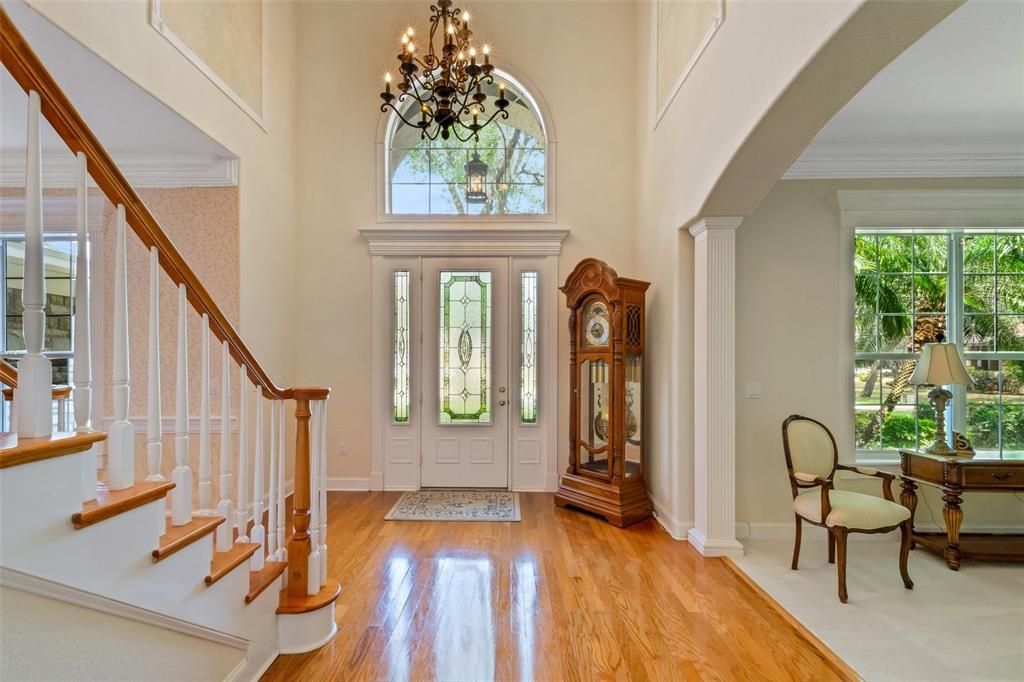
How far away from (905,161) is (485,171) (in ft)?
11.8

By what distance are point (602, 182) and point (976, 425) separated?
148 inches

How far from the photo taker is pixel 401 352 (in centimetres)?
483

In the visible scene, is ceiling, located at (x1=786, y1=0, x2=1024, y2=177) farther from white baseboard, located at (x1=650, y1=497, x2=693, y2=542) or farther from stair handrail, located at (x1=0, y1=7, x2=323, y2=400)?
stair handrail, located at (x1=0, y1=7, x2=323, y2=400)

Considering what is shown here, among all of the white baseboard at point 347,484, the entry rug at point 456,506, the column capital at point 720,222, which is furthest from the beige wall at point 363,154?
the column capital at point 720,222

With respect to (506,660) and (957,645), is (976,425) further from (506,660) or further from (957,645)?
Result: (506,660)

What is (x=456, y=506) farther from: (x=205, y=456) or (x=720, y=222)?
(x=720, y=222)

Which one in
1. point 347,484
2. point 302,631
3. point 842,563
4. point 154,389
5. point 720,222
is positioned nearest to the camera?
point 154,389

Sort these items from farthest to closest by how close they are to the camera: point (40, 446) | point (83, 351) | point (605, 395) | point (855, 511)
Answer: point (605, 395), point (855, 511), point (83, 351), point (40, 446)

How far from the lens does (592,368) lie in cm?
431

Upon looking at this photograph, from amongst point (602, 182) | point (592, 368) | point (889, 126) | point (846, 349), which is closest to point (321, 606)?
point (592, 368)

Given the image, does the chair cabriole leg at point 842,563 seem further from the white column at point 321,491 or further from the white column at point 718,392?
the white column at point 321,491

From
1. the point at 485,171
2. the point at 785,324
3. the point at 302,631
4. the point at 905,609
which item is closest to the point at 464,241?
the point at 485,171

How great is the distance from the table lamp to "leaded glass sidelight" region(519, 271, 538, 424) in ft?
9.98

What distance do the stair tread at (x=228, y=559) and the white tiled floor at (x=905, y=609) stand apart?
2693mm
